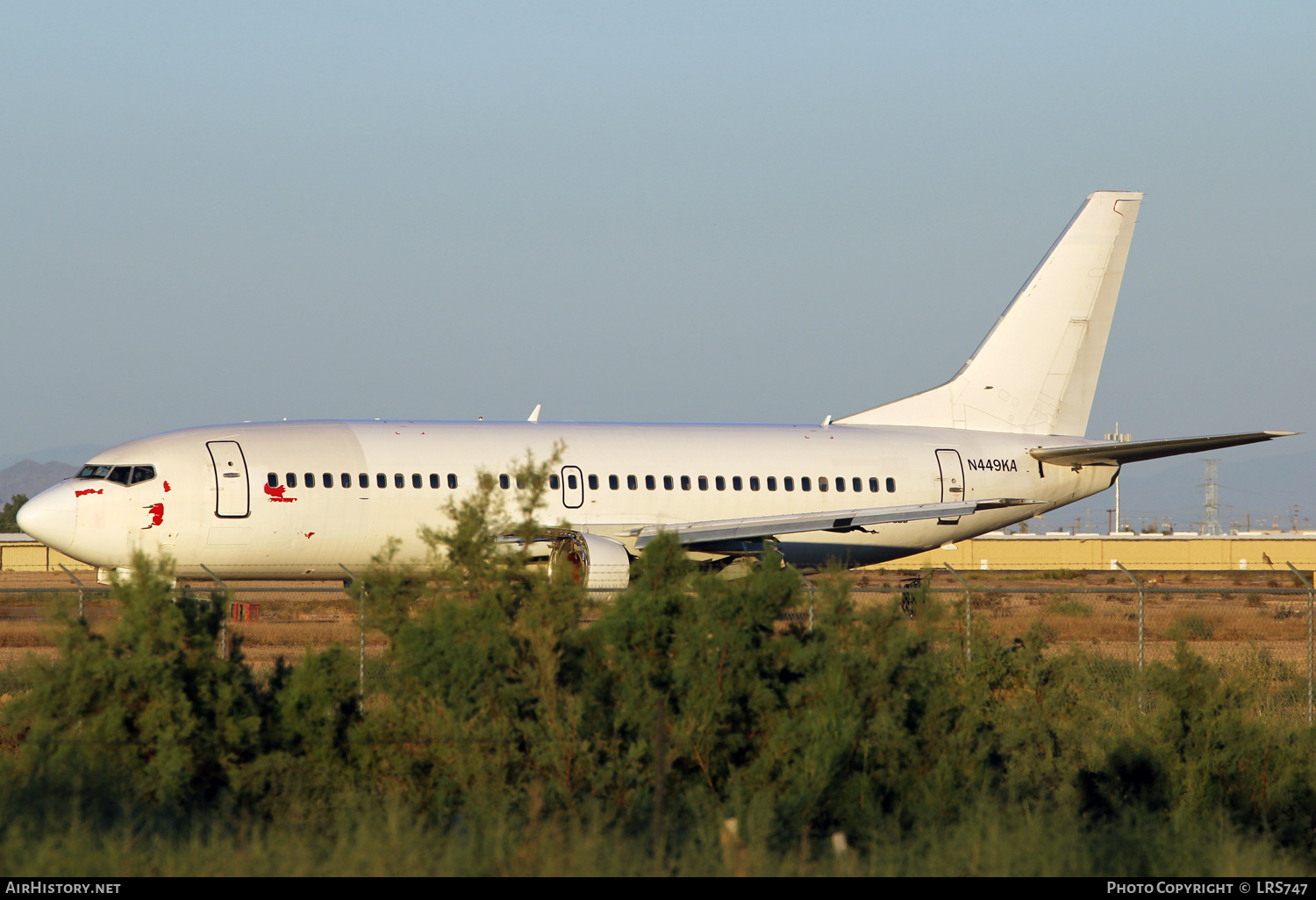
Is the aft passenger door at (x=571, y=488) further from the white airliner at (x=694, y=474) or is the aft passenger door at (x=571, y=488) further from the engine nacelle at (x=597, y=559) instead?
the engine nacelle at (x=597, y=559)

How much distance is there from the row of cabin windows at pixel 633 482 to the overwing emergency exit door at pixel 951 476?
1.23m

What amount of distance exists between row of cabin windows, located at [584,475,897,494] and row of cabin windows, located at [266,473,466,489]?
2284 mm

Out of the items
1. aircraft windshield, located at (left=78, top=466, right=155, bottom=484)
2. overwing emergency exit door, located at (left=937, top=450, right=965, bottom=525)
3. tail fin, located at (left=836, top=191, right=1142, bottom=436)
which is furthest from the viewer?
tail fin, located at (left=836, top=191, right=1142, bottom=436)

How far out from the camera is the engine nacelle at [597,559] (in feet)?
80.5

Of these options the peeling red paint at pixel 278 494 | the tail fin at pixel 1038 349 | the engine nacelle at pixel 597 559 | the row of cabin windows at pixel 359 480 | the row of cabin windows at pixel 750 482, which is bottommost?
the engine nacelle at pixel 597 559

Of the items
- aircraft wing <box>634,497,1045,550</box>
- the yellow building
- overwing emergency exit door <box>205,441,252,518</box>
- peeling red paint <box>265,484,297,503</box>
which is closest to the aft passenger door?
aircraft wing <box>634,497,1045,550</box>

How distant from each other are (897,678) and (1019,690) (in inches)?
183

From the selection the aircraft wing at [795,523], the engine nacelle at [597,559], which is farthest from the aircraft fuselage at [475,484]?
the engine nacelle at [597,559]

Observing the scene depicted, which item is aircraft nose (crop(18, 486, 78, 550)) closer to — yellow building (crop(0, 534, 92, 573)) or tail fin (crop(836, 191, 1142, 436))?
tail fin (crop(836, 191, 1142, 436))

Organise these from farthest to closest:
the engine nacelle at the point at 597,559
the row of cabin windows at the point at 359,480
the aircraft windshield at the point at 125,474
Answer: the row of cabin windows at the point at 359,480 → the aircraft windshield at the point at 125,474 → the engine nacelle at the point at 597,559

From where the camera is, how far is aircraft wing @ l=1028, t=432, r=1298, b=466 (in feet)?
90.1

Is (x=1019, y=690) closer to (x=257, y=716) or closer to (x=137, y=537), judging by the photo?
(x=257, y=716)

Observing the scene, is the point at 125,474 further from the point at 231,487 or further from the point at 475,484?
the point at 475,484
